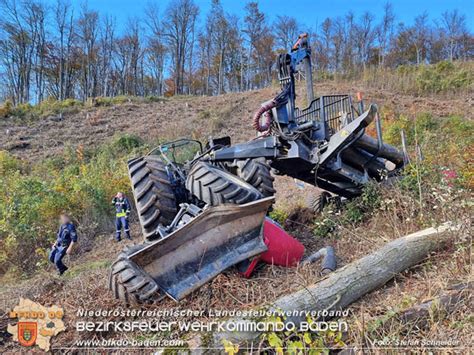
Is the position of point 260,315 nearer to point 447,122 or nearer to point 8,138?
point 447,122

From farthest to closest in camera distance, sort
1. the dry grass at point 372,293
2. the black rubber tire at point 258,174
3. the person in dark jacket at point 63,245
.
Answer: the person in dark jacket at point 63,245
the black rubber tire at point 258,174
the dry grass at point 372,293

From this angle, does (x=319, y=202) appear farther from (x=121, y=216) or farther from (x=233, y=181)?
(x=121, y=216)

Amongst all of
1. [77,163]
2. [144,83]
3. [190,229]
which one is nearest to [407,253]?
[190,229]

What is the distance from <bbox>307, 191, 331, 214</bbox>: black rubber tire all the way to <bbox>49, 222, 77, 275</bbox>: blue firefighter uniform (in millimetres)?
4294

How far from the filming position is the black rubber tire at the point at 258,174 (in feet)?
14.3

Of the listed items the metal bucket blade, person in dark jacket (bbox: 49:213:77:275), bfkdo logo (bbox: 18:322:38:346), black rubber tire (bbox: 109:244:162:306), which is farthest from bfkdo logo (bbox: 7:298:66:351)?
person in dark jacket (bbox: 49:213:77:275)

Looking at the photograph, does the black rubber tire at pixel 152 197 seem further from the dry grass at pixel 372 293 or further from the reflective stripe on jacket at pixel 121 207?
the reflective stripe on jacket at pixel 121 207

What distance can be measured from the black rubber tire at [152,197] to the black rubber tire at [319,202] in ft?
10.1

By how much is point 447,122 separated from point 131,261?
1340cm

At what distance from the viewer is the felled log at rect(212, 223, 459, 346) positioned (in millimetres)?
2340

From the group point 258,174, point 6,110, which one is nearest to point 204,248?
point 258,174

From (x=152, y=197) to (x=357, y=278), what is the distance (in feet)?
7.18

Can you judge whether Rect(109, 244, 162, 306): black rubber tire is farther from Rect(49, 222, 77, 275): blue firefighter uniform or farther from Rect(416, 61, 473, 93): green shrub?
Rect(416, 61, 473, 93): green shrub

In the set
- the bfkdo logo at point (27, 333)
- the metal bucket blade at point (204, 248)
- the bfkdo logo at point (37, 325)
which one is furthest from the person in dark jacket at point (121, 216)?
the metal bucket blade at point (204, 248)
